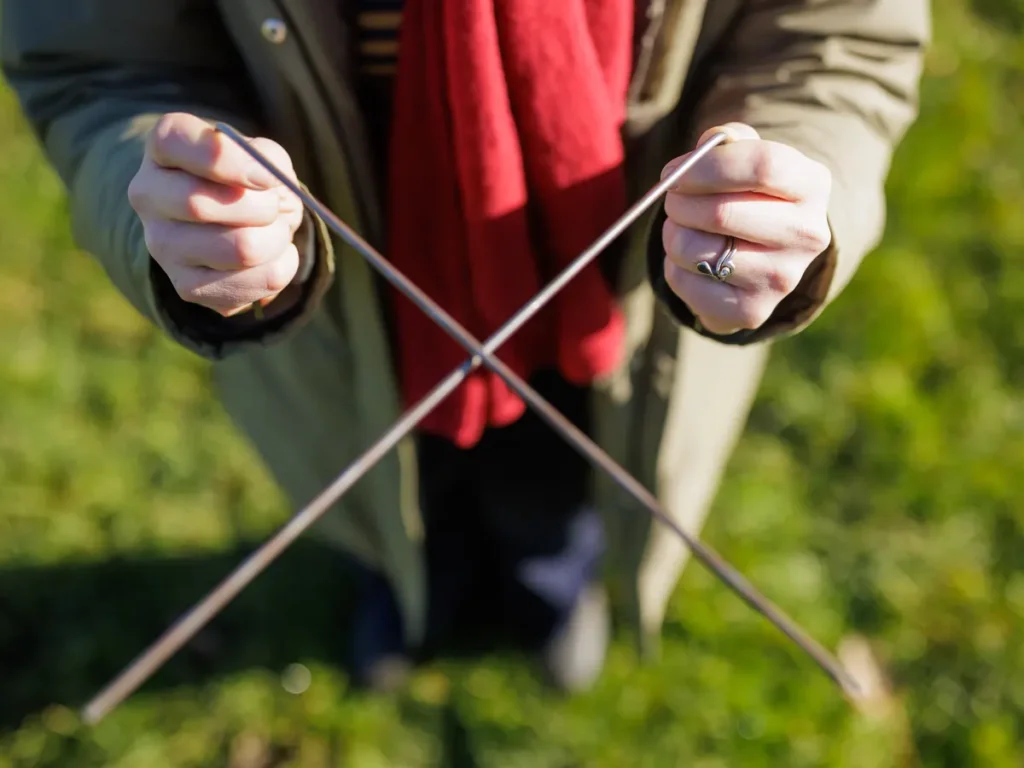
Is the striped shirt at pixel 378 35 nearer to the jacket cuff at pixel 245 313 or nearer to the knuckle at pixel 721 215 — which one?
the jacket cuff at pixel 245 313

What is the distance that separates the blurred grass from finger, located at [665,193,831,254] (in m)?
1.11

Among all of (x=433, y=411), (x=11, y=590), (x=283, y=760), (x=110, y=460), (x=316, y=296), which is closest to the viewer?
(x=316, y=296)

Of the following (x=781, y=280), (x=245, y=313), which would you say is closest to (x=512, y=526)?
(x=245, y=313)

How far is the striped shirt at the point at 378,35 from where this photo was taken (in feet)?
2.63

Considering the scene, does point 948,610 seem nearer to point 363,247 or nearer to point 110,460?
point 363,247

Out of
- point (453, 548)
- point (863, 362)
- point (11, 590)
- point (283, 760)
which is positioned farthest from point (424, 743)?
point (863, 362)

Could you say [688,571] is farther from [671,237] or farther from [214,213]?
[214,213]

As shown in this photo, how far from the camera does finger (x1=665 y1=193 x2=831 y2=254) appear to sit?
26.8 inches

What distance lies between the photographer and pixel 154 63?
0.89m

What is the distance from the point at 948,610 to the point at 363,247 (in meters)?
1.46

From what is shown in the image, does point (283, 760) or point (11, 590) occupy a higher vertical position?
point (11, 590)

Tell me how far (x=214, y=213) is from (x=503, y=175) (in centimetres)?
24

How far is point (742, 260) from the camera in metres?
0.70

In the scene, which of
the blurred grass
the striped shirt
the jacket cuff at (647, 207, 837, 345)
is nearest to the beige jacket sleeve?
the jacket cuff at (647, 207, 837, 345)
